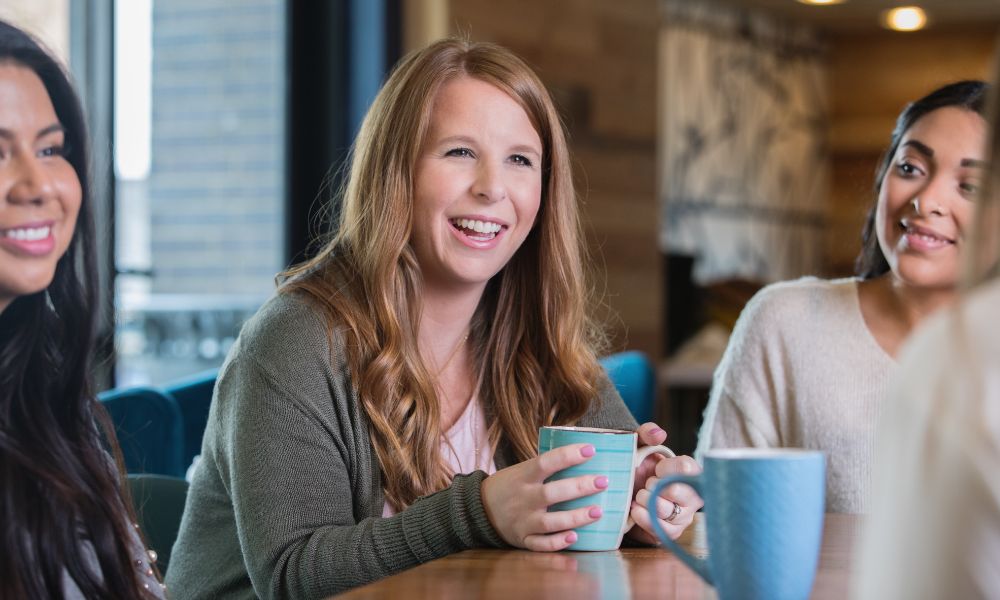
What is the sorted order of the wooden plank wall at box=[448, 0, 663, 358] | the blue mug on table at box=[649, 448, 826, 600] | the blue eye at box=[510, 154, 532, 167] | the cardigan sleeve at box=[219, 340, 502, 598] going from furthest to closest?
the wooden plank wall at box=[448, 0, 663, 358]
the blue eye at box=[510, 154, 532, 167]
the cardigan sleeve at box=[219, 340, 502, 598]
the blue mug on table at box=[649, 448, 826, 600]

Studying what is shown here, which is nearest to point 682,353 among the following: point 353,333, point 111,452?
point 353,333

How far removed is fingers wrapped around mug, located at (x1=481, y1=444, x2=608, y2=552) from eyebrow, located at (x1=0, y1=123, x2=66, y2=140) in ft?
1.59

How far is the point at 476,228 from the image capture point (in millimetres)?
1572

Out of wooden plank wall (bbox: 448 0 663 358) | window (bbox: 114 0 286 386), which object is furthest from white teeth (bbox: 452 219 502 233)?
wooden plank wall (bbox: 448 0 663 358)

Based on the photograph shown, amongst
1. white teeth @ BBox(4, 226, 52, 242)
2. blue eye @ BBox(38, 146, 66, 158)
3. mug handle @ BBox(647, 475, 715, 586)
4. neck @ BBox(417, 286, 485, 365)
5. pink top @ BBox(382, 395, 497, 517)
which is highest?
blue eye @ BBox(38, 146, 66, 158)

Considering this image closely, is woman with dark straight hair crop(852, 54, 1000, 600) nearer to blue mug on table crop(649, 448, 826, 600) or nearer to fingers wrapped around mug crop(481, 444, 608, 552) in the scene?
blue mug on table crop(649, 448, 826, 600)

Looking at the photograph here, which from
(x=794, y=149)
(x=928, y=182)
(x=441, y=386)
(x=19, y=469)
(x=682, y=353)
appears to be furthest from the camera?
(x=794, y=149)

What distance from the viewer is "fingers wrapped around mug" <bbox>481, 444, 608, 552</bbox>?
3.76 ft

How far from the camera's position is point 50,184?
97cm

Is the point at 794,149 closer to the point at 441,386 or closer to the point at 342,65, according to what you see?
the point at 342,65

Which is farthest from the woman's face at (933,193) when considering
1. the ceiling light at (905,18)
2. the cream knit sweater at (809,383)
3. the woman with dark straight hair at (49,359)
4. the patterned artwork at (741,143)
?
the ceiling light at (905,18)

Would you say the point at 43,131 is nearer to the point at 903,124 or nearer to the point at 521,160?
the point at 521,160

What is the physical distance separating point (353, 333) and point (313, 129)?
2503 mm

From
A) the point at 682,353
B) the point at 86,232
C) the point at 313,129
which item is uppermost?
the point at 313,129
